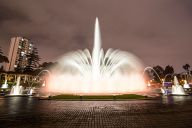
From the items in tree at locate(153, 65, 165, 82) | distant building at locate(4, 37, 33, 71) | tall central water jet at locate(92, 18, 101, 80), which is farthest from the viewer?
distant building at locate(4, 37, 33, 71)

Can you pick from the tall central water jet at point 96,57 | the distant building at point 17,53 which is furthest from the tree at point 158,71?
the distant building at point 17,53

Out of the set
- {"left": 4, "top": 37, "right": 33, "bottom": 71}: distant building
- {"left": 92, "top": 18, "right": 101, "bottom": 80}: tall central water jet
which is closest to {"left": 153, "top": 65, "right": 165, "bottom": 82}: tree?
{"left": 92, "top": 18, "right": 101, "bottom": 80}: tall central water jet

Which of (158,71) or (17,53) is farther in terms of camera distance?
(17,53)

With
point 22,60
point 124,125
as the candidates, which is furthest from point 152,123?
point 22,60

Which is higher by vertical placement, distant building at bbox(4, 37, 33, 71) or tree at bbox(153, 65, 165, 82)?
distant building at bbox(4, 37, 33, 71)

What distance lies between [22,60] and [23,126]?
7708 inches

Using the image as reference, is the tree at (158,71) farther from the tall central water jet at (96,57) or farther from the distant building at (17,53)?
the distant building at (17,53)

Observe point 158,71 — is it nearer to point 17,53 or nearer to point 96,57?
point 96,57

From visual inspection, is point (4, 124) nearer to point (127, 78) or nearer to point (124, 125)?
point (124, 125)

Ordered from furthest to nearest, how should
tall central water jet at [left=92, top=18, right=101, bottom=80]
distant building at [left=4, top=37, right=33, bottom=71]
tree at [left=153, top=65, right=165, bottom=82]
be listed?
distant building at [left=4, top=37, right=33, bottom=71] < tree at [left=153, top=65, right=165, bottom=82] < tall central water jet at [left=92, top=18, right=101, bottom=80]

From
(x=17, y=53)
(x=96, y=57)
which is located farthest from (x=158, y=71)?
(x=17, y=53)

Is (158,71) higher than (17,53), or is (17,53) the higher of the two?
(17,53)

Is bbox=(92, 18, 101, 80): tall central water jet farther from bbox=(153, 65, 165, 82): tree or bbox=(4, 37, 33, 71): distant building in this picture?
bbox=(4, 37, 33, 71): distant building

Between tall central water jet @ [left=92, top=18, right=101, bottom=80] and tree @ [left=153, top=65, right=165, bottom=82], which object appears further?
tree @ [left=153, top=65, right=165, bottom=82]
